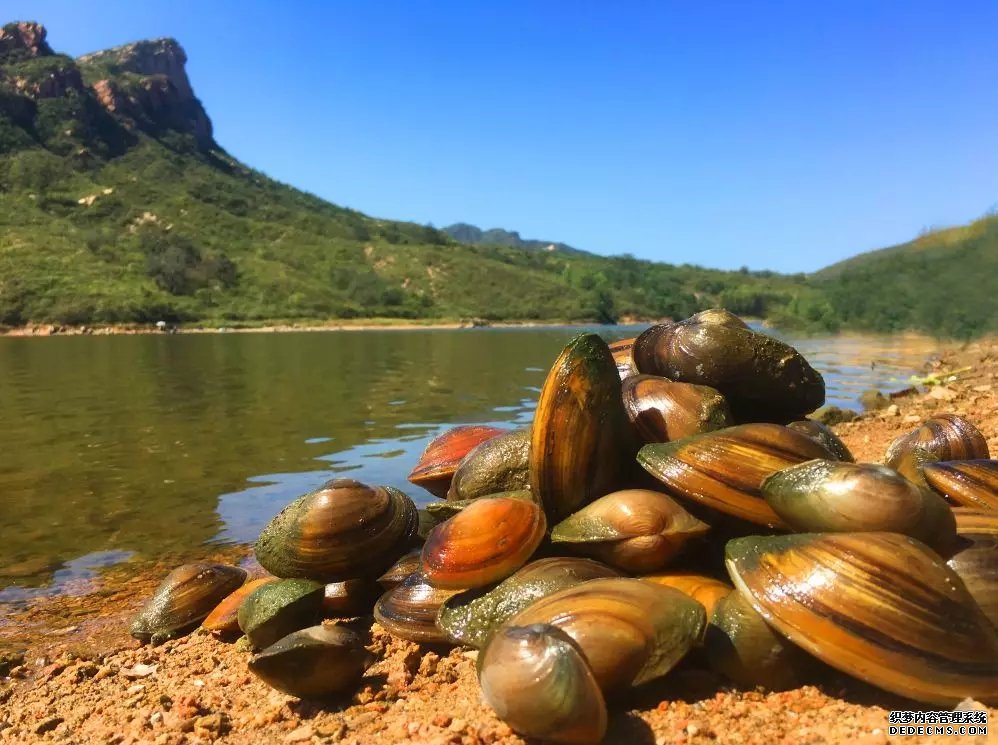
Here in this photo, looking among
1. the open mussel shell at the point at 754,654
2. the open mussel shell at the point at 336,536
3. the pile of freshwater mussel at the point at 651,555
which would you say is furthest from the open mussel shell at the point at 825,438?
the open mussel shell at the point at 336,536

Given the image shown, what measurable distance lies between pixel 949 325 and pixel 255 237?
9328cm

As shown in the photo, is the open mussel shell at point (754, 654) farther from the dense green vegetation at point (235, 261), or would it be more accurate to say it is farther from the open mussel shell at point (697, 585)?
the dense green vegetation at point (235, 261)

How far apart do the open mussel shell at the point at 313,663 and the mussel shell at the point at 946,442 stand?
11.9 ft

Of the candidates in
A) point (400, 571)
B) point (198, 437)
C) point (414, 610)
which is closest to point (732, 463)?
point (414, 610)

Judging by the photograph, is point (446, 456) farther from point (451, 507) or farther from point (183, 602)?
point (183, 602)

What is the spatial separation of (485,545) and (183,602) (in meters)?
2.89

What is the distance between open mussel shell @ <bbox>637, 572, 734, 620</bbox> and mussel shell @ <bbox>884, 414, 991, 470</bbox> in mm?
2164

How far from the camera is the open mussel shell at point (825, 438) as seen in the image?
408 centimetres

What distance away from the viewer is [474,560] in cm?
351

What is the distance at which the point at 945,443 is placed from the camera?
4742mm

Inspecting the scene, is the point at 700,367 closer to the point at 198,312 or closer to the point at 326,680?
the point at 326,680

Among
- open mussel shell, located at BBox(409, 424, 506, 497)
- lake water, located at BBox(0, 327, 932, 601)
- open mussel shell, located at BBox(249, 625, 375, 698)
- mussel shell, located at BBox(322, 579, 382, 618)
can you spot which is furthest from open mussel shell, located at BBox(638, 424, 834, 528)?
lake water, located at BBox(0, 327, 932, 601)

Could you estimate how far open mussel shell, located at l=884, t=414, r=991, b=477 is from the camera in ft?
15.3

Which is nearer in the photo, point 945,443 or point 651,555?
point 651,555
